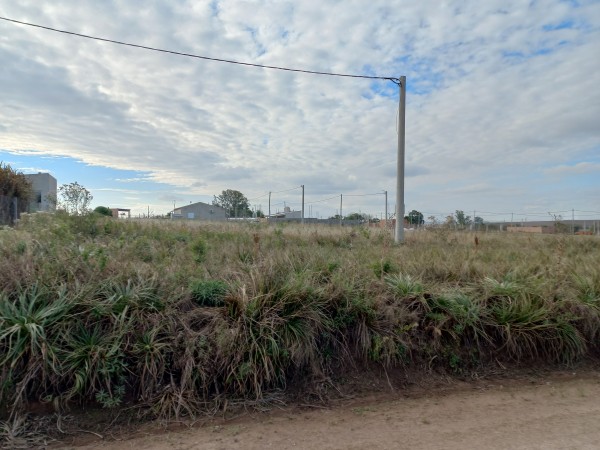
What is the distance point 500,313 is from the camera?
207 inches

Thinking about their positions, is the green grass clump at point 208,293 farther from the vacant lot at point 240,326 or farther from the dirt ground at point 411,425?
the dirt ground at point 411,425

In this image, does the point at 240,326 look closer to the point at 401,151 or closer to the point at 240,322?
the point at 240,322

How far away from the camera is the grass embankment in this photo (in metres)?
3.80

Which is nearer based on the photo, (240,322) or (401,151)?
(240,322)

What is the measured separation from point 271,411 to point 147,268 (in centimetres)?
262

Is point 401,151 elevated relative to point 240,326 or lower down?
elevated

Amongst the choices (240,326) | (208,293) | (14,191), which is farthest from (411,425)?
(14,191)

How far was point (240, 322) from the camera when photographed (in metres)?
4.38

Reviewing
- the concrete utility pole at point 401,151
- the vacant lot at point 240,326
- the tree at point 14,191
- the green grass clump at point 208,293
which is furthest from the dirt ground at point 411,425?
the tree at point 14,191

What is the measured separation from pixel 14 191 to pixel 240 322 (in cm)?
2207

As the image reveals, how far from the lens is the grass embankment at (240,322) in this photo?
3.80m

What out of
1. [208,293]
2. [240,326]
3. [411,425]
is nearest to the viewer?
[411,425]

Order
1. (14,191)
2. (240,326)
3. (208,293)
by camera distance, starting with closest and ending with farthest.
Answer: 1. (240,326)
2. (208,293)
3. (14,191)

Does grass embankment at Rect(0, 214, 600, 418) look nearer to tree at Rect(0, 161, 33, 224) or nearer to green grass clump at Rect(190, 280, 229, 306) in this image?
green grass clump at Rect(190, 280, 229, 306)
